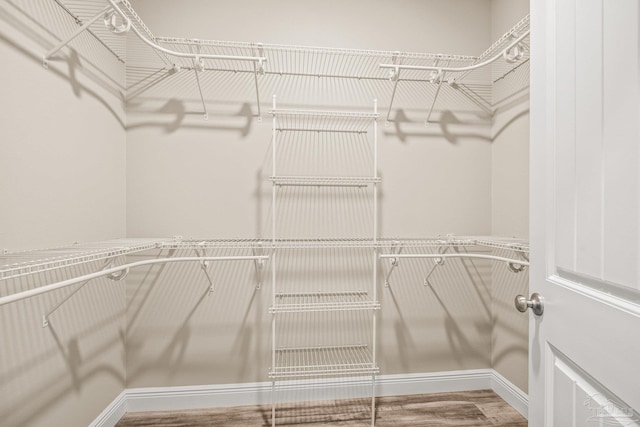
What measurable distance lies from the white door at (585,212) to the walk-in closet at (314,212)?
0.96 metres

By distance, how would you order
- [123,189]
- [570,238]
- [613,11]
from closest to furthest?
[613,11], [570,238], [123,189]

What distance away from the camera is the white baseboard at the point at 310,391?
1.90 meters

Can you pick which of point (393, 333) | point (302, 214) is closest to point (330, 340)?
point (393, 333)

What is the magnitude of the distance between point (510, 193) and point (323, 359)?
4.79ft

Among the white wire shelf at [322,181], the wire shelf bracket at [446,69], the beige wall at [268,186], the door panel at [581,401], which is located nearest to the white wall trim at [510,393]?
the beige wall at [268,186]

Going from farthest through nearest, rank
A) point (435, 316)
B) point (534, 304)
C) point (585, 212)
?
1. point (435, 316)
2. point (534, 304)
3. point (585, 212)

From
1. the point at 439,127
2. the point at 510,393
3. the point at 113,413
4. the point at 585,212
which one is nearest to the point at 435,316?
the point at 510,393

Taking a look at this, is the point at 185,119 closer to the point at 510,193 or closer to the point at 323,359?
the point at 323,359

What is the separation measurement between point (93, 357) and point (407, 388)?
1728 mm

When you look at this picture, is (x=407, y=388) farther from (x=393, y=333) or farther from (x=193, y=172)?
(x=193, y=172)

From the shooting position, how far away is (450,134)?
210 cm

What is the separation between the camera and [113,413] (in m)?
1.75

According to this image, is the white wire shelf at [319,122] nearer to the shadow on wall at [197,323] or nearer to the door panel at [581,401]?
the shadow on wall at [197,323]

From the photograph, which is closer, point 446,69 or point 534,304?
point 534,304
